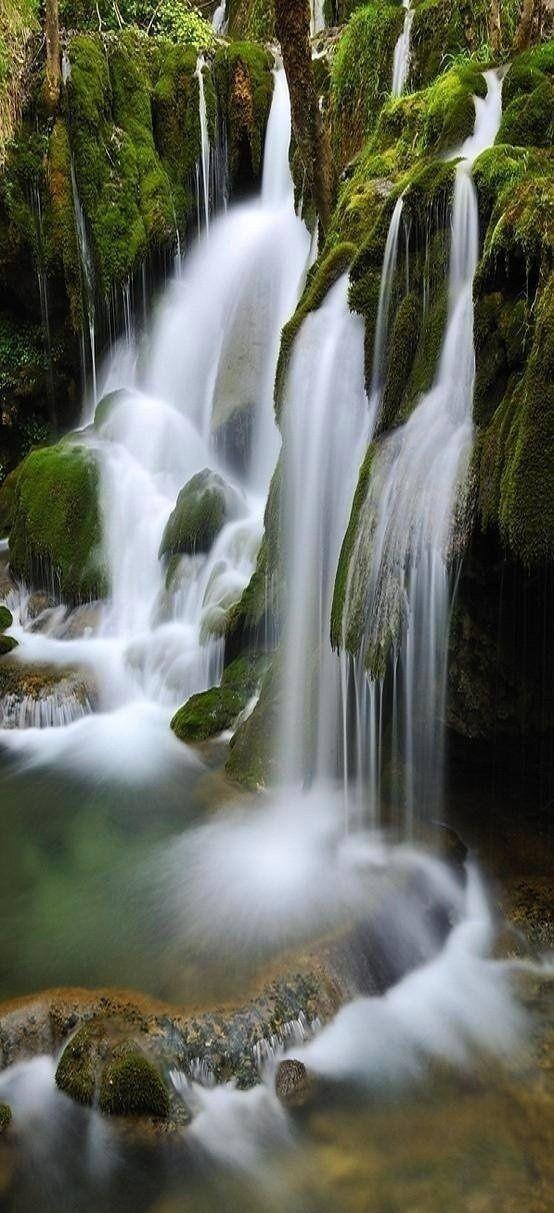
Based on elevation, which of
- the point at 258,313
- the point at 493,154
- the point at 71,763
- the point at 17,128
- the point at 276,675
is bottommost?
the point at 71,763

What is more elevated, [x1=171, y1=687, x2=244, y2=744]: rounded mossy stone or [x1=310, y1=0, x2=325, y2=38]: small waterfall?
[x1=310, y1=0, x2=325, y2=38]: small waterfall

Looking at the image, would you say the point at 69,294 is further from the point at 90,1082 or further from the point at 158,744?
the point at 90,1082

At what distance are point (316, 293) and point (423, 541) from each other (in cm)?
330

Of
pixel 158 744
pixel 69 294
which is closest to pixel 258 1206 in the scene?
pixel 158 744

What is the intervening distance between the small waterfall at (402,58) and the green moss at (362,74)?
7cm

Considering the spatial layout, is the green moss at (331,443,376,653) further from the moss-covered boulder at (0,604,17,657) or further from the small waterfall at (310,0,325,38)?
the small waterfall at (310,0,325,38)

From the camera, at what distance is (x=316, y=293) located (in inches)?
277

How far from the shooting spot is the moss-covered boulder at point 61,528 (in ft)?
33.0

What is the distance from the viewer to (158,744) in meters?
7.50

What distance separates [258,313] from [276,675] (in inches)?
283

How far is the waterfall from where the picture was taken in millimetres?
4805

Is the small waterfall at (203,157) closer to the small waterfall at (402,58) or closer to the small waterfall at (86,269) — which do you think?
the small waterfall at (86,269)

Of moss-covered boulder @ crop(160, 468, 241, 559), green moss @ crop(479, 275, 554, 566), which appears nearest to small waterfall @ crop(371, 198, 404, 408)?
green moss @ crop(479, 275, 554, 566)

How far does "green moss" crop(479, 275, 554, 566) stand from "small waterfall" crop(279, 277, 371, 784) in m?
2.07
